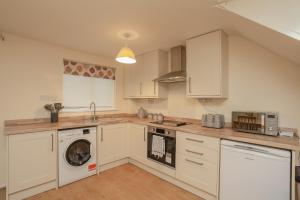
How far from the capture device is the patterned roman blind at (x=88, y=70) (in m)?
3.00

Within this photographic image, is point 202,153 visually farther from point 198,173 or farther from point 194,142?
point 198,173

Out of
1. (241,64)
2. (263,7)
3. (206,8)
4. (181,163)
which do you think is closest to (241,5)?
(263,7)

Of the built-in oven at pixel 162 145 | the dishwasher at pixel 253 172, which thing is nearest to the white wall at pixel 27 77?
the built-in oven at pixel 162 145

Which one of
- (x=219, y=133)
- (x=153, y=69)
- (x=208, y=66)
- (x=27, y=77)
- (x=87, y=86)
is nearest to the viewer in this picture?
(x=219, y=133)

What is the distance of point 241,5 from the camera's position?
4.87ft

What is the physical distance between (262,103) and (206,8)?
4.70ft

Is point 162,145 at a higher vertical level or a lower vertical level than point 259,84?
lower

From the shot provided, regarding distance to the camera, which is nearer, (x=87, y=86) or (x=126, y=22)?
(x=126, y=22)

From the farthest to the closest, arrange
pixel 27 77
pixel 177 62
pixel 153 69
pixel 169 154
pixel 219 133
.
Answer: pixel 153 69 → pixel 177 62 → pixel 27 77 → pixel 169 154 → pixel 219 133

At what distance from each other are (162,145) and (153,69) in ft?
4.91

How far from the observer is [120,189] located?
2250mm

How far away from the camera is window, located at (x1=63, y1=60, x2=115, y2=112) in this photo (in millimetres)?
2984

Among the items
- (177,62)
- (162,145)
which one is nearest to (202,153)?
(162,145)

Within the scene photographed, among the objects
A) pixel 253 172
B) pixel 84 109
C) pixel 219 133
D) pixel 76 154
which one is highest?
pixel 84 109
